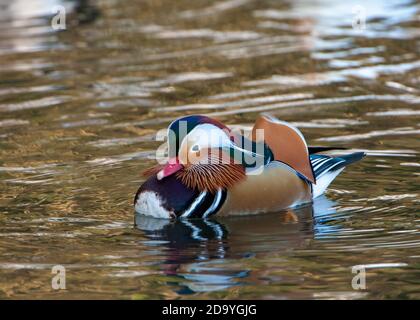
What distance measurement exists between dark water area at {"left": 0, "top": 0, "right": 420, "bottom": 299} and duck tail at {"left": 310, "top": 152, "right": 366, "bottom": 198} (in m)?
0.10

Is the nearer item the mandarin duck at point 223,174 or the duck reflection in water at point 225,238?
the duck reflection in water at point 225,238

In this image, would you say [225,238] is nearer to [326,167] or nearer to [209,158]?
[209,158]

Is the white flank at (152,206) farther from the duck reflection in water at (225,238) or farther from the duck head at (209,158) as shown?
the duck head at (209,158)

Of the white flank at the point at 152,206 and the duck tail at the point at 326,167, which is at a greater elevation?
the duck tail at the point at 326,167

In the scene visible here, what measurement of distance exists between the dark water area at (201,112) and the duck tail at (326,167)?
10 cm

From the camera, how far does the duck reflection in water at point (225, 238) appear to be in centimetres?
664

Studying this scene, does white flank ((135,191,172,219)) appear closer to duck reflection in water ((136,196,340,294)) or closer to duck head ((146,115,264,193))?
duck reflection in water ((136,196,340,294))

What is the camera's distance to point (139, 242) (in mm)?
7383

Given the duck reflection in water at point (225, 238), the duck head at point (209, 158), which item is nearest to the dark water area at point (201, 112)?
the duck reflection in water at point (225, 238)

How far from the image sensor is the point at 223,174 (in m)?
7.91

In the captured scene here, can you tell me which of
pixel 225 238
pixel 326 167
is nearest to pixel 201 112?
pixel 326 167

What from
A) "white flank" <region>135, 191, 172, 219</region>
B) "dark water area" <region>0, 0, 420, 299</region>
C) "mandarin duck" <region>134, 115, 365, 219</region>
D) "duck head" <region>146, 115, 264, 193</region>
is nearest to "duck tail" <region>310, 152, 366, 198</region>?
"dark water area" <region>0, 0, 420, 299</region>

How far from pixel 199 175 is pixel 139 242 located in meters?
0.76

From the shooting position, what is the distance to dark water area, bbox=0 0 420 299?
6711 mm
